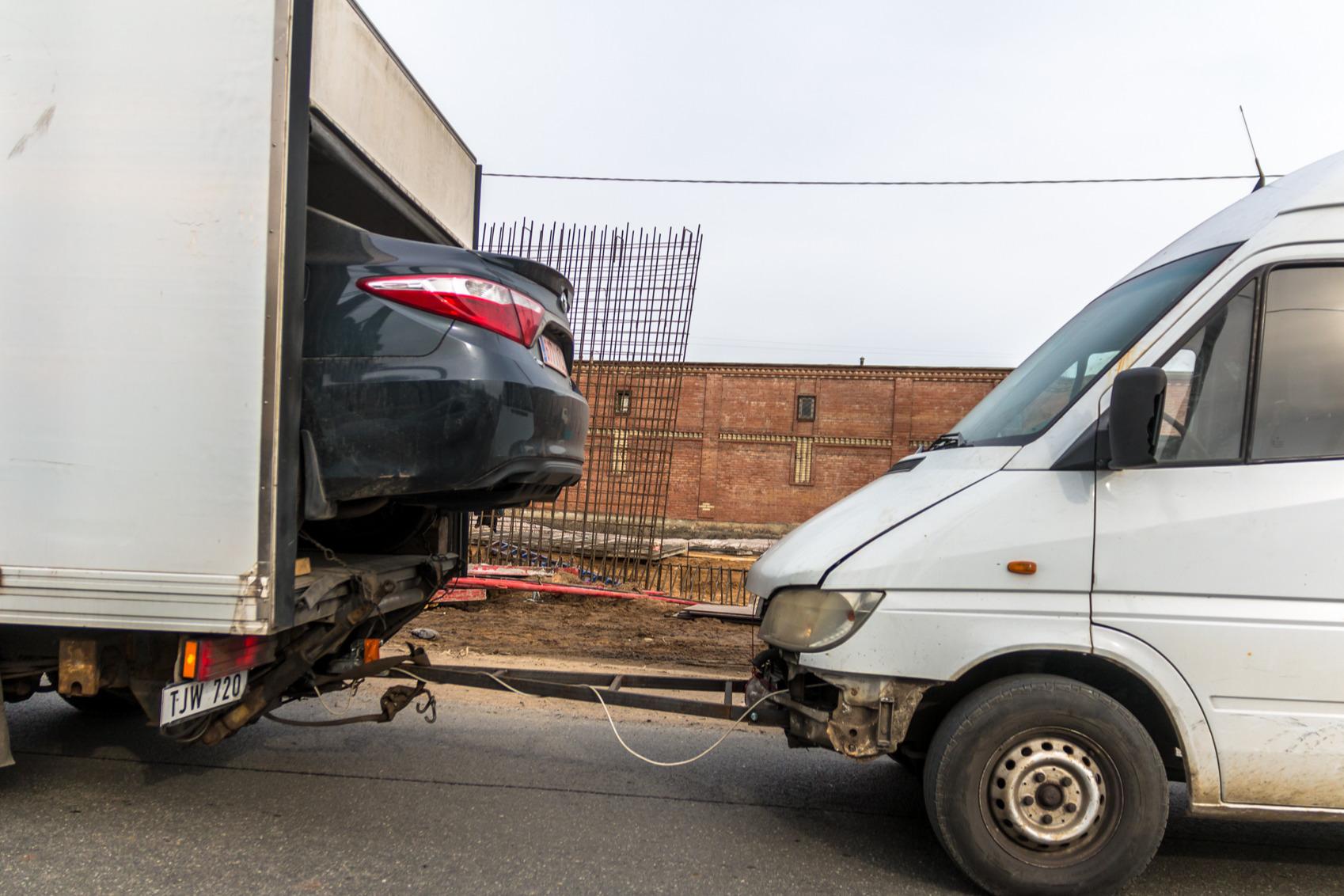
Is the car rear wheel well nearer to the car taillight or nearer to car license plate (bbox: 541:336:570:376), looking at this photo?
car license plate (bbox: 541:336:570:376)

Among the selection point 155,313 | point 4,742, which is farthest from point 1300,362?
point 4,742

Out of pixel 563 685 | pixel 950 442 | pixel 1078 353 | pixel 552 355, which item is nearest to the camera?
pixel 1078 353

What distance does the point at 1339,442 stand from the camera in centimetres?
309

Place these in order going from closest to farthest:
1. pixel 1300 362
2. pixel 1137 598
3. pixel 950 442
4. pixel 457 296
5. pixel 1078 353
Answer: pixel 1137 598 → pixel 1300 362 → pixel 457 296 → pixel 1078 353 → pixel 950 442

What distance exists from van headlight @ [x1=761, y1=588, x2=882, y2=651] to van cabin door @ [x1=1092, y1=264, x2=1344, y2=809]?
2.71 ft

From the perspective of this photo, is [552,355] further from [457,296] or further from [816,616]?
[816,616]

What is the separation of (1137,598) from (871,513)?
98 cm

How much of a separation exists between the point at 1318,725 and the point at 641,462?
9.20 meters

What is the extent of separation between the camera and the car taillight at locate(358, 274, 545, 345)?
3400 millimetres

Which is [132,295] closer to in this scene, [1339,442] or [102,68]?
[102,68]

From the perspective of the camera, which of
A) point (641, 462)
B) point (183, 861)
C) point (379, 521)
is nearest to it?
point (183, 861)

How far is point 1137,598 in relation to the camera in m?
3.06

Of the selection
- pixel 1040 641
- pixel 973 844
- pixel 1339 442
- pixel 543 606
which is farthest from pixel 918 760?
pixel 543 606

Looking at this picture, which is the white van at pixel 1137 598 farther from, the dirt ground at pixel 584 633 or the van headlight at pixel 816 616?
the dirt ground at pixel 584 633
